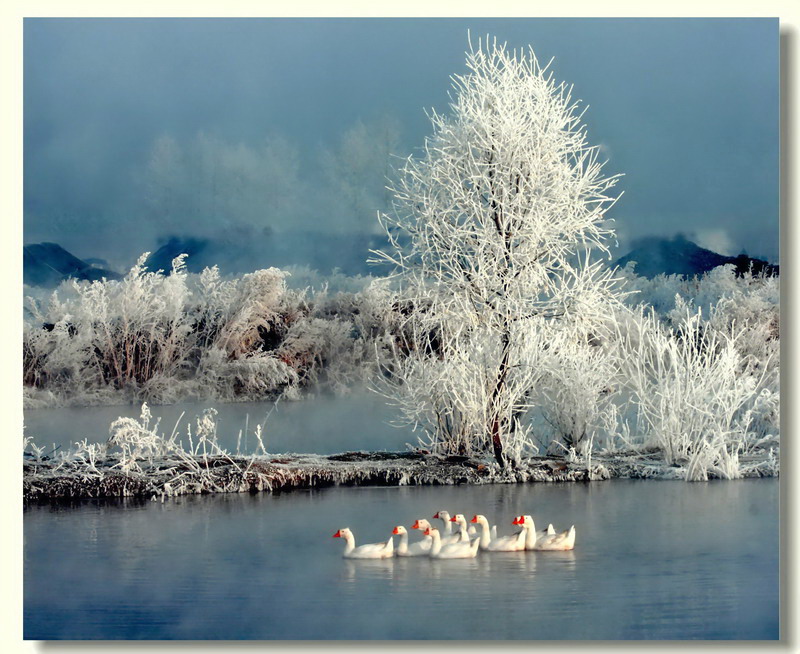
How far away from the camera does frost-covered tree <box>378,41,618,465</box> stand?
9.17 metres

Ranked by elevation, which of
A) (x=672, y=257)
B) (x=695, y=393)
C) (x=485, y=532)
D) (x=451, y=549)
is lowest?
(x=451, y=549)

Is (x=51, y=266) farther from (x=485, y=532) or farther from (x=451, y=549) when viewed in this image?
(x=485, y=532)

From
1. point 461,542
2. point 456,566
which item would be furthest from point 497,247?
point 456,566

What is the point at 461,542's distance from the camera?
8.05m

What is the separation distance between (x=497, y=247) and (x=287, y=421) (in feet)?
7.09

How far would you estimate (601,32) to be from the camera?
29.3 ft

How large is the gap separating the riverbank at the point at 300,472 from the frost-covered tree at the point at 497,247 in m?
0.24

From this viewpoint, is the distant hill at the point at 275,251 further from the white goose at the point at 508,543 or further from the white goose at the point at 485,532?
the white goose at the point at 508,543

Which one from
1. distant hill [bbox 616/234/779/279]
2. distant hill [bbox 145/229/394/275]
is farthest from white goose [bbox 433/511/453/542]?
distant hill [bbox 616/234/779/279]

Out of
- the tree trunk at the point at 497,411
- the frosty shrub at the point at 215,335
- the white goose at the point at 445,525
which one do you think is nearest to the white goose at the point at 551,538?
the white goose at the point at 445,525

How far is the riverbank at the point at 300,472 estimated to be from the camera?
29.5 feet

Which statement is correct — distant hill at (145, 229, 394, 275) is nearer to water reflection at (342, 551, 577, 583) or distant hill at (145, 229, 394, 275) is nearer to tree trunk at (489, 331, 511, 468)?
tree trunk at (489, 331, 511, 468)
